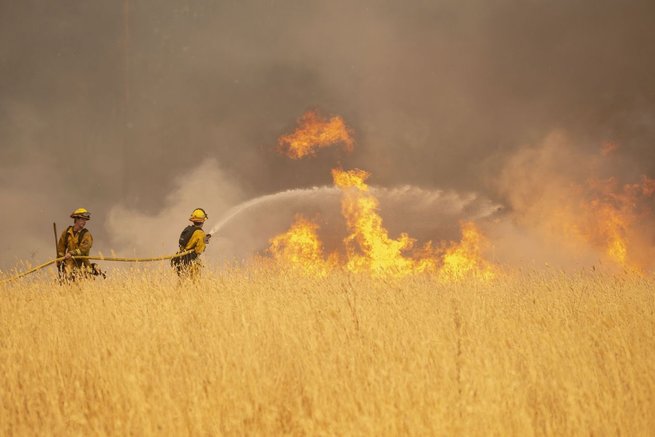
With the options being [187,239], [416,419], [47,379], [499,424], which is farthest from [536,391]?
[187,239]

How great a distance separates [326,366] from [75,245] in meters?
8.30

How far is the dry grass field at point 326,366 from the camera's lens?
360 cm

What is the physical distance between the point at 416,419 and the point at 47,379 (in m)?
3.15

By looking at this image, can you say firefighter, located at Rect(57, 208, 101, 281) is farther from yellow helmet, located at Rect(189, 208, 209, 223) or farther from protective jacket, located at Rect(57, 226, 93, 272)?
yellow helmet, located at Rect(189, 208, 209, 223)

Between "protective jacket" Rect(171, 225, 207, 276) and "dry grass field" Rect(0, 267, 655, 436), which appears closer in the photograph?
"dry grass field" Rect(0, 267, 655, 436)

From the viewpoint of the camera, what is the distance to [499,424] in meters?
3.41

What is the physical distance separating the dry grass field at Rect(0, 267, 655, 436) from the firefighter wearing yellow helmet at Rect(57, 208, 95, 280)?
3281mm

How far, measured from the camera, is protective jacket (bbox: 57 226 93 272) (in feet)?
35.8

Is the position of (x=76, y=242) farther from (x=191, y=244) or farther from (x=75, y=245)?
(x=191, y=244)

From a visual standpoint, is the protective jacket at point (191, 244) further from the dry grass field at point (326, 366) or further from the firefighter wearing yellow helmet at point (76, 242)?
the dry grass field at point (326, 366)

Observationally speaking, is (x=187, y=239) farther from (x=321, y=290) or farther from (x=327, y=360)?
(x=327, y=360)

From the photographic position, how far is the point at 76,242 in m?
11.0

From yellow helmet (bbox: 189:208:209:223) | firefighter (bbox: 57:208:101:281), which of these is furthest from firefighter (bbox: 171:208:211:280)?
firefighter (bbox: 57:208:101:281)

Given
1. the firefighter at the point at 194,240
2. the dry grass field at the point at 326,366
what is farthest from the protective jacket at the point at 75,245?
the dry grass field at the point at 326,366
